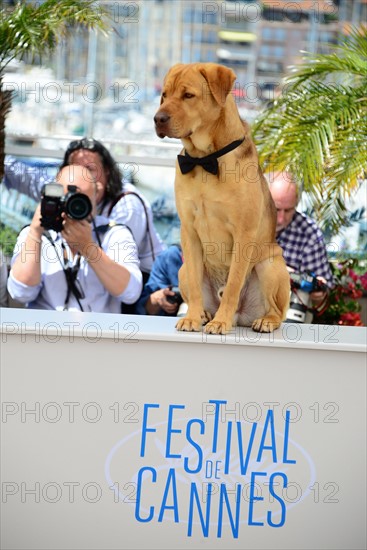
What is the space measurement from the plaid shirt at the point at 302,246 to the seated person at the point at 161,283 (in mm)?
741

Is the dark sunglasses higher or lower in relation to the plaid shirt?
higher

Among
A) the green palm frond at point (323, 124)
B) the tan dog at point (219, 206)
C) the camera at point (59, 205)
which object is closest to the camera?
the tan dog at point (219, 206)

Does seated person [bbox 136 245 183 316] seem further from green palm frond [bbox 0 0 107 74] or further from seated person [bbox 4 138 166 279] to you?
green palm frond [bbox 0 0 107 74]

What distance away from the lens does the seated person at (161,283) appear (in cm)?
456

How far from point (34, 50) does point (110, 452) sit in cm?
303

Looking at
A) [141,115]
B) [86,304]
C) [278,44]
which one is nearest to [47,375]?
[86,304]

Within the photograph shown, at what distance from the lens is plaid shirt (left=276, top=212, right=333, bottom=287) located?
5.12 m

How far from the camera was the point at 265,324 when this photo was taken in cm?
303

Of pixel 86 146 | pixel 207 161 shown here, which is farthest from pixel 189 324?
pixel 86 146

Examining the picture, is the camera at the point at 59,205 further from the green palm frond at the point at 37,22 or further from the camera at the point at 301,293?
the green palm frond at the point at 37,22

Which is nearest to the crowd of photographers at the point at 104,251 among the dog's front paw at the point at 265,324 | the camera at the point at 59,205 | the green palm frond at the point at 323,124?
the camera at the point at 59,205

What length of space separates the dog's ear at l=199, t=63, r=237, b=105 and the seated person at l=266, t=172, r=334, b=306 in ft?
7.36

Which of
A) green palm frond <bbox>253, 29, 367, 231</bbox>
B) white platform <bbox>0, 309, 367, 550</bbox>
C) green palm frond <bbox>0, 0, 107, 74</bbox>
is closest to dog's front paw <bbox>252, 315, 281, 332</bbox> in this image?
white platform <bbox>0, 309, 367, 550</bbox>

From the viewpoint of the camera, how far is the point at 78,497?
2.93 m
